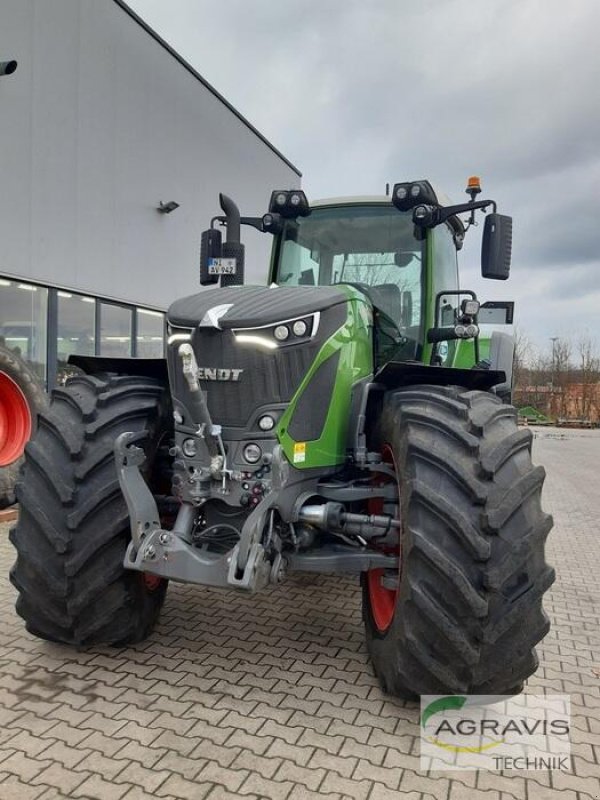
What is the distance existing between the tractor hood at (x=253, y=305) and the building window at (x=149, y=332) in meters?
7.88

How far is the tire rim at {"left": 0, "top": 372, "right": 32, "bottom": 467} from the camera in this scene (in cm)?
627

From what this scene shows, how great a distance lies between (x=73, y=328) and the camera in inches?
365

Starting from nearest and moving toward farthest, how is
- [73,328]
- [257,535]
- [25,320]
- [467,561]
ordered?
1. [467,561]
2. [257,535]
3. [25,320]
4. [73,328]

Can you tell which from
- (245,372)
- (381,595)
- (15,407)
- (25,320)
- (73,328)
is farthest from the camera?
(73,328)

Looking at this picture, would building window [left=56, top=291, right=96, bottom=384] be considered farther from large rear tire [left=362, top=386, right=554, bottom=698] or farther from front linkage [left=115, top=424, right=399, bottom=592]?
large rear tire [left=362, top=386, right=554, bottom=698]

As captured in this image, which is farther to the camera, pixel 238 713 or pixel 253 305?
pixel 253 305

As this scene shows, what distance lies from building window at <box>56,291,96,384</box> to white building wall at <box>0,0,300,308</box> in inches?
8.9

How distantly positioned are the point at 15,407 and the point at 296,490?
4369 millimetres

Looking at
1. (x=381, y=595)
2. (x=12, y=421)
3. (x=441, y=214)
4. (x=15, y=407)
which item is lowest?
(x=381, y=595)

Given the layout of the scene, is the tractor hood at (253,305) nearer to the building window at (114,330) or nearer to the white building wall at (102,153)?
the white building wall at (102,153)

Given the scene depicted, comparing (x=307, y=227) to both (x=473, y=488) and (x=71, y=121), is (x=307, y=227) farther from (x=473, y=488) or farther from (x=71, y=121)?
(x=71, y=121)

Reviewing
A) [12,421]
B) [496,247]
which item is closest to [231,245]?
[496,247]

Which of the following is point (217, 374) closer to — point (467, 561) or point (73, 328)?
point (467, 561)

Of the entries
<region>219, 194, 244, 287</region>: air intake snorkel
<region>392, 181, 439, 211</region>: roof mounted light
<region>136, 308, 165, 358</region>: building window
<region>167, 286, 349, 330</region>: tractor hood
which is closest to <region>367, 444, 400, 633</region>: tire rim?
<region>167, 286, 349, 330</region>: tractor hood
